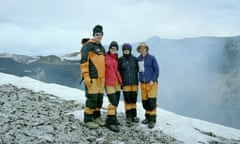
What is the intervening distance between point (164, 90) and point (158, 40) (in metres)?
14.3

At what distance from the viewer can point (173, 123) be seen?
37.2 ft

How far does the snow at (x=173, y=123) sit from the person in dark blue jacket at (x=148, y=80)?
470 millimetres

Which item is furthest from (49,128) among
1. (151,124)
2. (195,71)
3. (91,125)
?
(195,71)

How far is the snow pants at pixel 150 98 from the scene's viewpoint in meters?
10.2

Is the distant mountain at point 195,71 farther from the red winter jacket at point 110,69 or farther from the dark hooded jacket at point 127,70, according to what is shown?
the red winter jacket at point 110,69

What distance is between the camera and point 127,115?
10.5 metres

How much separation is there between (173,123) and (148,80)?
1834 millimetres

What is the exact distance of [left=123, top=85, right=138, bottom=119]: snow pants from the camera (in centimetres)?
1021

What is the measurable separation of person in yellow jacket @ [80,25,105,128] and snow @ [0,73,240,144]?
0.92 m

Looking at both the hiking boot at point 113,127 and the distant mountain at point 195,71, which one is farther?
the distant mountain at point 195,71

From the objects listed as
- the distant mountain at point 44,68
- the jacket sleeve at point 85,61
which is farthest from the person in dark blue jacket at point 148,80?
the distant mountain at point 44,68

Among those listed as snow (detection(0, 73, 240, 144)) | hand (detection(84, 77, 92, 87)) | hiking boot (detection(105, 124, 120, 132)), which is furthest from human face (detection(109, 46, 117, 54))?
snow (detection(0, 73, 240, 144))

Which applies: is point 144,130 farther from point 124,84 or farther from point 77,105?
point 77,105

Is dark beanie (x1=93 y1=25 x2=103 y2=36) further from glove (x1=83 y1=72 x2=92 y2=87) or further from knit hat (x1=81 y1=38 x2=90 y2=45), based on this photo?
glove (x1=83 y1=72 x2=92 y2=87)
